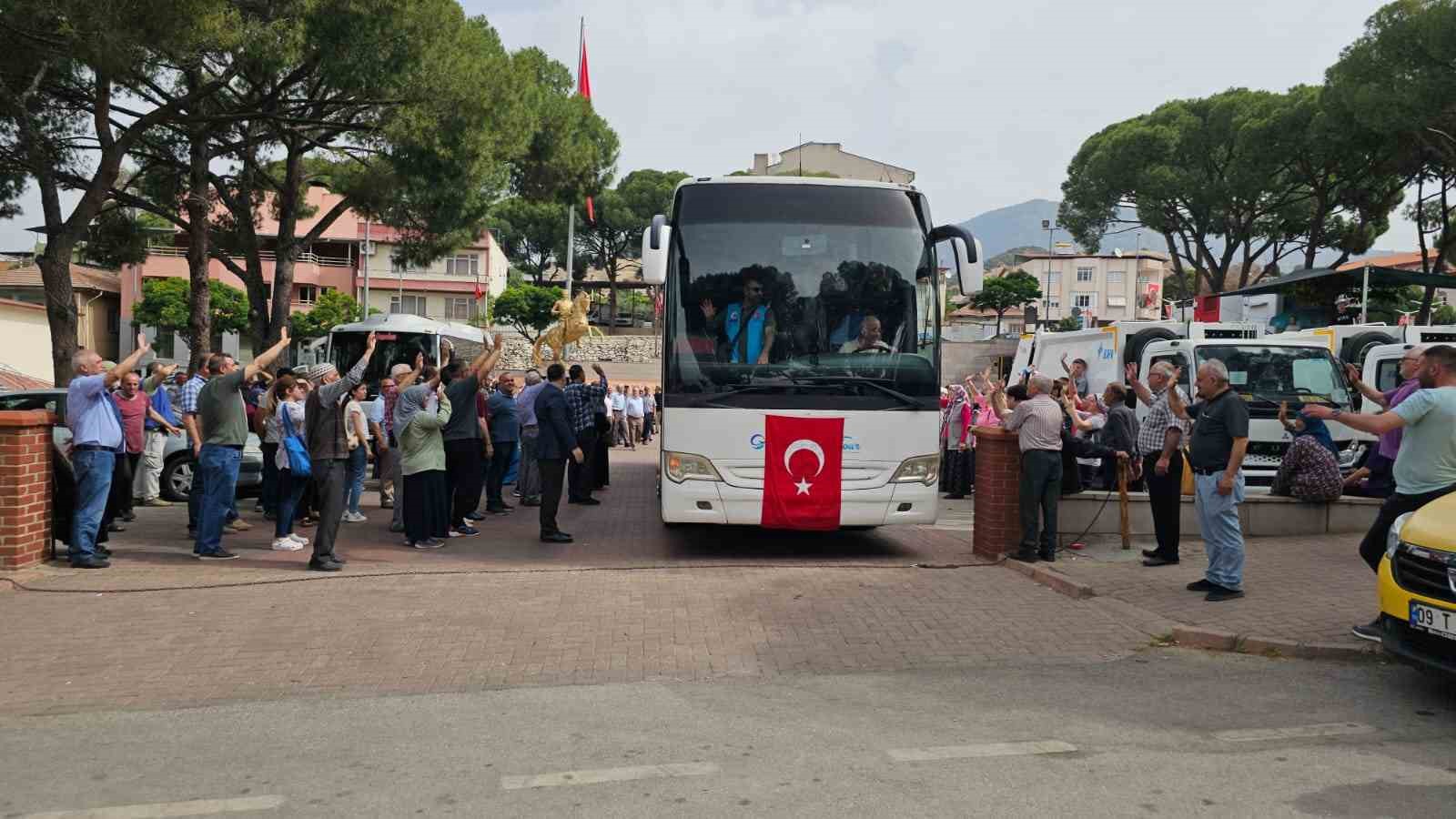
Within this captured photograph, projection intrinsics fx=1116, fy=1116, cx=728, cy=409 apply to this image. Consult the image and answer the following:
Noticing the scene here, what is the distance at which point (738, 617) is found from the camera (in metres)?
7.82

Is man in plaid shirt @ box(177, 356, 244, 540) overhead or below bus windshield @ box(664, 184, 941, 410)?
below

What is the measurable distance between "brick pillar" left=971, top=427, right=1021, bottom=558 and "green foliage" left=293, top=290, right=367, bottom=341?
172 feet

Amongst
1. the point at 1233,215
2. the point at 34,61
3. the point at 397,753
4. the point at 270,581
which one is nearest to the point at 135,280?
the point at 34,61

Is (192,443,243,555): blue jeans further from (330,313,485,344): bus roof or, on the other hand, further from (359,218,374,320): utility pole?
(359,218,374,320): utility pole

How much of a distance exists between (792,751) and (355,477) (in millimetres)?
9313

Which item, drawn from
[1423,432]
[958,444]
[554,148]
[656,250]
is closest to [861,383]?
[656,250]

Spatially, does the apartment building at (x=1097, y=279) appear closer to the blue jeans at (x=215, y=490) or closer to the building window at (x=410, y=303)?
the building window at (x=410, y=303)

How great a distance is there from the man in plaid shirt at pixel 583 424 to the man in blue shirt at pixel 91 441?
18.4ft

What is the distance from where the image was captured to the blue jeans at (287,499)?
10.6 m

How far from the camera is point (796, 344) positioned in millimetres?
10109

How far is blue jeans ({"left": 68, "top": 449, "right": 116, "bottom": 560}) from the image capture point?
9.16 meters

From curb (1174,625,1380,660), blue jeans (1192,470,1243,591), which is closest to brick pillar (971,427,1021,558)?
blue jeans (1192,470,1243,591)

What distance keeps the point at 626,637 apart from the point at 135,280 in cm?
6444

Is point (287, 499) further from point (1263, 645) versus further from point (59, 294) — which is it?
point (59, 294)
